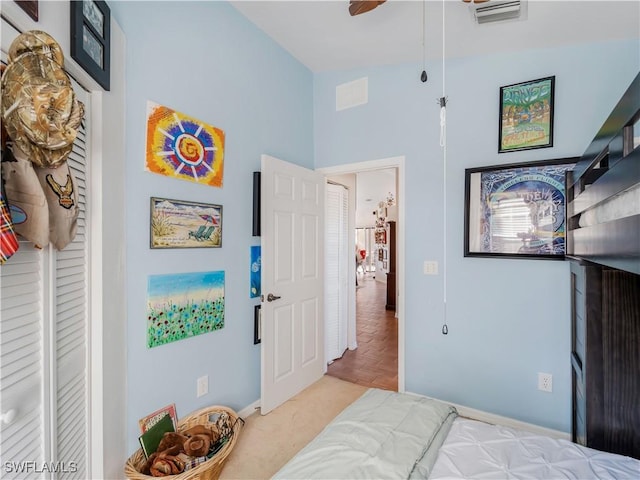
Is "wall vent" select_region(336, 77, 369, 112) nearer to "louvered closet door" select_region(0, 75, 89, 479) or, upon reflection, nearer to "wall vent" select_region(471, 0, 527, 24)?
"wall vent" select_region(471, 0, 527, 24)

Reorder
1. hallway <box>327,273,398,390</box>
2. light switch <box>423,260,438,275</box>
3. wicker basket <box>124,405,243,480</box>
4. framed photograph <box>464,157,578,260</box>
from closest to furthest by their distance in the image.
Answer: wicker basket <box>124,405,243,480</box>, framed photograph <box>464,157,578,260</box>, light switch <box>423,260,438,275</box>, hallway <box>327,273,398,390</box>

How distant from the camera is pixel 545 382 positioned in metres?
2.26

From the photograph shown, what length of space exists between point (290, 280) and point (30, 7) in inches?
84.8

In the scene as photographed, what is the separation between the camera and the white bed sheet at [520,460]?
3.48 feet

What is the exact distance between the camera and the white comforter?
43.4 inches

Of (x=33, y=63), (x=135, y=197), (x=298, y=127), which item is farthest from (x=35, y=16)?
(x=298, y=127)

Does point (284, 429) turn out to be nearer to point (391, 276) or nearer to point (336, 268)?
point (336, 268)

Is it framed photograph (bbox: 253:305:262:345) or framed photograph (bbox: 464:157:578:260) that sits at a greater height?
framed photograph (bbox: 464:157:578:260)

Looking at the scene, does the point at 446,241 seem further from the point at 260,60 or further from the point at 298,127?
the point at 260,60

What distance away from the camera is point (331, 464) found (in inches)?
44.6

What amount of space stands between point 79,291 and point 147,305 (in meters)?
0.41

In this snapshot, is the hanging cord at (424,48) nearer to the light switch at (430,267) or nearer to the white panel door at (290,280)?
the white panel door at (290,280)

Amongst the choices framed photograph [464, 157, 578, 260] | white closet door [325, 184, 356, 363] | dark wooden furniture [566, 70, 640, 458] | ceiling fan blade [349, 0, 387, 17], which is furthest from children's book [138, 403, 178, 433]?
ceiling fan blade [349, 0, 387, 17]

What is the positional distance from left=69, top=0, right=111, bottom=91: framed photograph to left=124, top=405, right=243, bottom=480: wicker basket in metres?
1.89
